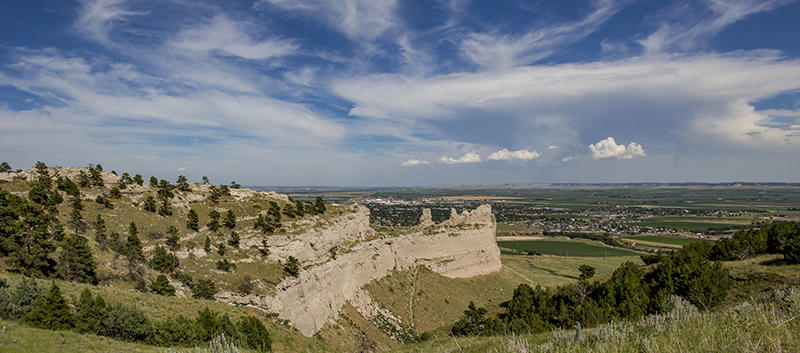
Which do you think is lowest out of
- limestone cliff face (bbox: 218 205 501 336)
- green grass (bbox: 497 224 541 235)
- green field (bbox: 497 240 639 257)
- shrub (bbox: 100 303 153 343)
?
green field (bbox: 497 240 639 257)

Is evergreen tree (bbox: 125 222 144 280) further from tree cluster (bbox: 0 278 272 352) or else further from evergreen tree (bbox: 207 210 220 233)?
tree cluster (bbox: 0 278 272 352)

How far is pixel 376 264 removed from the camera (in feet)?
146

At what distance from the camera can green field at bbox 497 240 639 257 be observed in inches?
3647

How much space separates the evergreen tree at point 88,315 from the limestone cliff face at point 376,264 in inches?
466

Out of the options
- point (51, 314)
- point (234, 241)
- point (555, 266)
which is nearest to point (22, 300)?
point (51, 314)

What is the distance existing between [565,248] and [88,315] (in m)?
109

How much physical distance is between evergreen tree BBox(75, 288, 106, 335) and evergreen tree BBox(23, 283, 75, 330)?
0.99 feet

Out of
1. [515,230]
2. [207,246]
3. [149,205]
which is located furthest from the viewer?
[515,230]

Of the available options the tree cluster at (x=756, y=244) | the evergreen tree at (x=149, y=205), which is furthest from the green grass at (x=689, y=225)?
the evergreen tree at (x=149, y=205)

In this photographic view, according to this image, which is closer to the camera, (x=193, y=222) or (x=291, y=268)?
(x=291, y=268)

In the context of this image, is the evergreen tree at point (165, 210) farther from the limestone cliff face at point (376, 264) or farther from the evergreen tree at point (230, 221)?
the limestone cliff face at point (376, 264)

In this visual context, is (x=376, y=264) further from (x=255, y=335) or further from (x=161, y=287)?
(x=161, y=287)

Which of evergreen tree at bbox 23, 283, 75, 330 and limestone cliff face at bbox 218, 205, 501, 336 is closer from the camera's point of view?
evergreen tree at bbox 23, 283, 75, 330

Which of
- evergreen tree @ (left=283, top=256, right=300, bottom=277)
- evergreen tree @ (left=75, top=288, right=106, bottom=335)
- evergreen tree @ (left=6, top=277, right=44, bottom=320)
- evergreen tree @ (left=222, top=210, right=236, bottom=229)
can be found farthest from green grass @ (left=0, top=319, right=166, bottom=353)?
evergreen tree @ (left=222, top=210, right=236, bottom=229)
